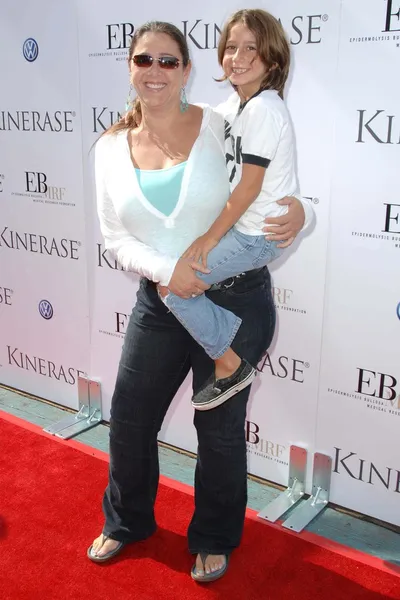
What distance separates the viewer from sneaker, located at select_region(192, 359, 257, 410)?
1.90 meters

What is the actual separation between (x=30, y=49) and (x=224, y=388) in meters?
1.96

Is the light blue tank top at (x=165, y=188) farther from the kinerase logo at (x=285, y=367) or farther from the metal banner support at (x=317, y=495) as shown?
the metal banner support at (x=317, y=495)

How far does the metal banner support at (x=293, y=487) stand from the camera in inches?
102

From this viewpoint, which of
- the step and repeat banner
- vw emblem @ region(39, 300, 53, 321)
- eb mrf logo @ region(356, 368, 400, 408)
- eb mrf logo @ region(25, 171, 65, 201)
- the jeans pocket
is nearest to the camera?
the jeans pocket

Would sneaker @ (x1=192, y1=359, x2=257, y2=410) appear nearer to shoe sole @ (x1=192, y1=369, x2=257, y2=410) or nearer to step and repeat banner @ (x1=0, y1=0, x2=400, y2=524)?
shoe sole @ (x1=192, y1=369, x2=257, y2=410)

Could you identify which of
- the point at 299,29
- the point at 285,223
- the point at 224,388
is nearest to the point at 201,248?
the point at 285,223

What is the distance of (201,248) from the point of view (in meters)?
1.78

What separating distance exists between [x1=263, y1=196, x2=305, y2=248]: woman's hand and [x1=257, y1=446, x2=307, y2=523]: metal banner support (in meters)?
1.13

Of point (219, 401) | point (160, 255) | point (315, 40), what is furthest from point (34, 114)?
point (219, 401)

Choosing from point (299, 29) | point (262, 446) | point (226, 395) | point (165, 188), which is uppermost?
point (299, 29)

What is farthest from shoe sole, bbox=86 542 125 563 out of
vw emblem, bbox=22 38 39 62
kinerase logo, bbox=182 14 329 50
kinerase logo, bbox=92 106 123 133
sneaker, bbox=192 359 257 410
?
vw emblem, bbox=22 38 39 62

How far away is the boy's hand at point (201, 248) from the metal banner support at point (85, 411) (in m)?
1.63

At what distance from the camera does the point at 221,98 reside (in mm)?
2512

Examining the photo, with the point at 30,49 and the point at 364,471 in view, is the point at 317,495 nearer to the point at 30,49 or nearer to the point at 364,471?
the point at 364,471
